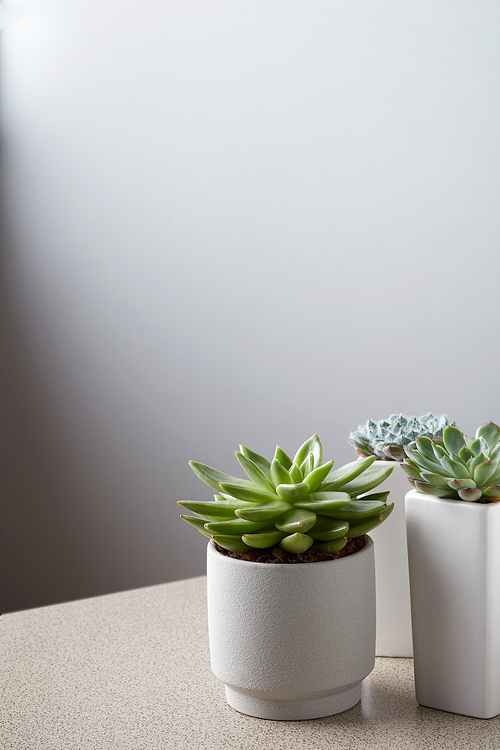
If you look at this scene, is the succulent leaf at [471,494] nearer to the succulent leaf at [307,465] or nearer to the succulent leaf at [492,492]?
the succulent leaf at [492,492]

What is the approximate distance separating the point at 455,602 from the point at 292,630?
0.49 ft

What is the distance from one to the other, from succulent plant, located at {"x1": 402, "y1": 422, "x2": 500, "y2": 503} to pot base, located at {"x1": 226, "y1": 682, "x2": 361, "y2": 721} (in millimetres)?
194

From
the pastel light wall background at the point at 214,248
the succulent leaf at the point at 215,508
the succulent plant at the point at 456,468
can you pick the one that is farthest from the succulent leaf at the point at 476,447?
the pastel light wall background at the point at 214,248

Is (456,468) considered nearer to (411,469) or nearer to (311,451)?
(411,469)

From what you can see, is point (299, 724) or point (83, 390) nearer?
point (299, 724)

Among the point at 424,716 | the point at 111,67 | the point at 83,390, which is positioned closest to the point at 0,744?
the point at 424,716

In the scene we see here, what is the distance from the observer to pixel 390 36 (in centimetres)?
176

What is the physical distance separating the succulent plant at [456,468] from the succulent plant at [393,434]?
0.22 ft

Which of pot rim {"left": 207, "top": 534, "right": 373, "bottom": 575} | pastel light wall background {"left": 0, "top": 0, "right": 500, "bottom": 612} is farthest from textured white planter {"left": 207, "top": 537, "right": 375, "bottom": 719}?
pastel light wall background {"left": 0, "top": 0, "right": 500, "bottom": 612}

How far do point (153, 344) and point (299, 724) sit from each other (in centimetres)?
176

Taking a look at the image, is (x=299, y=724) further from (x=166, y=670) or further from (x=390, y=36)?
(x=390, y=36)

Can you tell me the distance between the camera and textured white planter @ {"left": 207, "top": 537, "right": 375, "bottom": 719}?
598mm

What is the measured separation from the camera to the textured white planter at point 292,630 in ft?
1.96

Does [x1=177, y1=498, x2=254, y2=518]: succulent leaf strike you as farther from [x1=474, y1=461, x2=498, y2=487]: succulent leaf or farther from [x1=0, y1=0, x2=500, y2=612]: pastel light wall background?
[x1=0, y1=0, x2=500, y2=612]: pastel light wall background
